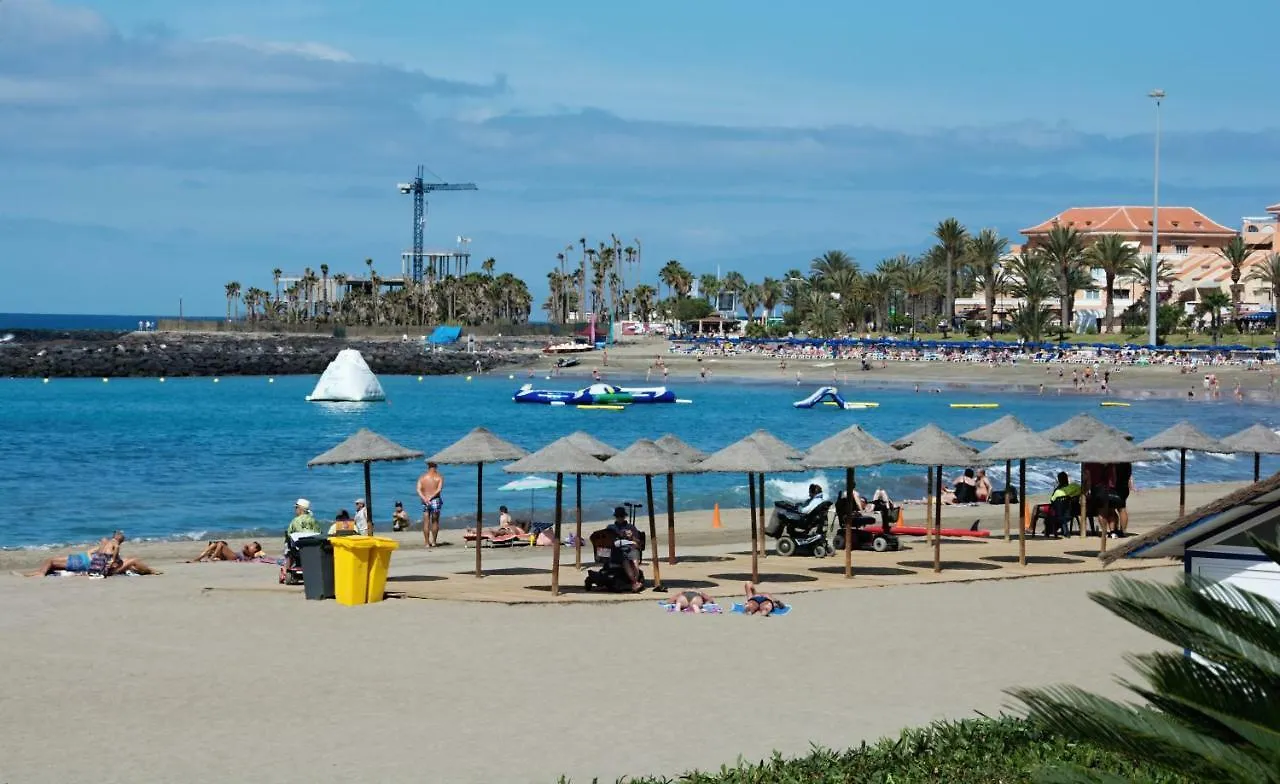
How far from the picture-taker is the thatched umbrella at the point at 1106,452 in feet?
72.6

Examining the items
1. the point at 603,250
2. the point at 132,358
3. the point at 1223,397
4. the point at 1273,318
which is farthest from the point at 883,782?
the point at 603,250

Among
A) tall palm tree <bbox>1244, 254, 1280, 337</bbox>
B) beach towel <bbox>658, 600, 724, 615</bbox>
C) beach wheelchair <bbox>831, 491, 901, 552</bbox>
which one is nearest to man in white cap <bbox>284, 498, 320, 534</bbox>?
beach towel <bbox>658, 600, 724, 615</bbox>

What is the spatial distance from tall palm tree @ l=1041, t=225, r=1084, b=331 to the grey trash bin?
95052 millimetres

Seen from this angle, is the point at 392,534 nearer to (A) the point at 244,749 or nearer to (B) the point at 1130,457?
(B) the point at 1130,457

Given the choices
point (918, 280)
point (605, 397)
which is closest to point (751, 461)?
point (605, 397)

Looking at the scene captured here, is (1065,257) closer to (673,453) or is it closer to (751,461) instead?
(673,453)

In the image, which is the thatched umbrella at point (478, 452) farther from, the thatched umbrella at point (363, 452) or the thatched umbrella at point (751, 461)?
the thatched umbrella at point (751, 461)

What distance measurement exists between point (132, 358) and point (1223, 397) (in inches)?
3418

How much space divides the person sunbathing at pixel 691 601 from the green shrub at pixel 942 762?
6.77m

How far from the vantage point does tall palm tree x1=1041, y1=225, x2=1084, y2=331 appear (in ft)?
350

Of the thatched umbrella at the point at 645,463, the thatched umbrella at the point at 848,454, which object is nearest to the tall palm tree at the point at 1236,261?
the thatched umbrella at the point at 848,454

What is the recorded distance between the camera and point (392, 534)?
27.9m

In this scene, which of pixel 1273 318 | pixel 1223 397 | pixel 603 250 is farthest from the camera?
pixel 603 250

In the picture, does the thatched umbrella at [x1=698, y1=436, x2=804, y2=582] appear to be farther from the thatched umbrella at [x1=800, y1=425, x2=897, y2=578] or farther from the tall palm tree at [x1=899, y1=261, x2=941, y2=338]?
the tall palm tree at [x1=899, y1=261, x2=941, y2=338]
